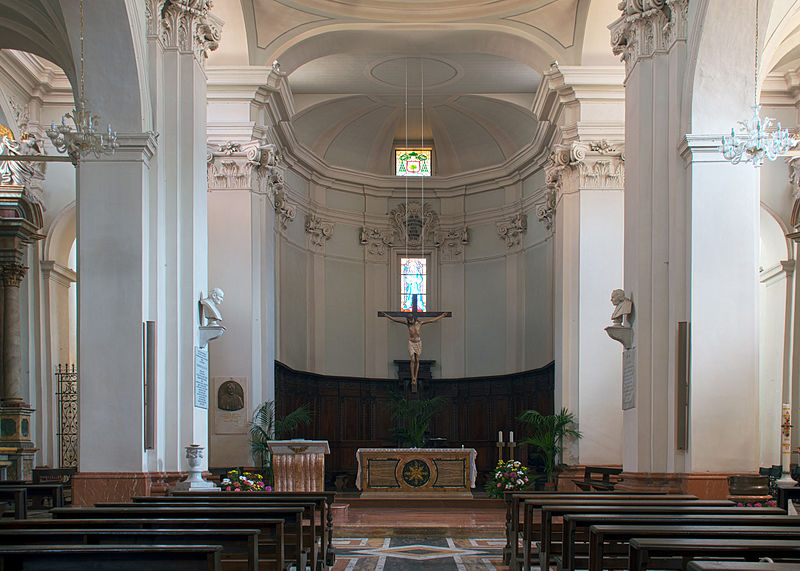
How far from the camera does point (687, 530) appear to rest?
5.28 meters

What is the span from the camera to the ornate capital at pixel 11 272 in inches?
617

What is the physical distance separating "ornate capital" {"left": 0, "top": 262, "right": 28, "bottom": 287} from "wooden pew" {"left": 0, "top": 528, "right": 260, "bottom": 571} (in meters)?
11.1

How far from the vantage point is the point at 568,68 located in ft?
54.5

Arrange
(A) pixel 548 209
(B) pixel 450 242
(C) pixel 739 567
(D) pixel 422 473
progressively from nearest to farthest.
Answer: (C) pixel 739 567 < (D) pixel 422 473 < (A) pixel 548 209 < (B) pixel 450 242

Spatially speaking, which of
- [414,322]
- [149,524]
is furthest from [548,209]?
[149,524]

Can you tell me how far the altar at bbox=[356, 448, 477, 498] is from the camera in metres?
16.2

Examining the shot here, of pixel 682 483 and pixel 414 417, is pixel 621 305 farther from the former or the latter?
pixel 414 417

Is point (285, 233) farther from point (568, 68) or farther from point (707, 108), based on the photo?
point (707, 108)

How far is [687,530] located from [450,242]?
18668 millimetres

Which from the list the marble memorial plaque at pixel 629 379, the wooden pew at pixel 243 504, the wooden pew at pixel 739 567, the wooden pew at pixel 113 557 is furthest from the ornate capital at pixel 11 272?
the wooden pew at pixel 739 567

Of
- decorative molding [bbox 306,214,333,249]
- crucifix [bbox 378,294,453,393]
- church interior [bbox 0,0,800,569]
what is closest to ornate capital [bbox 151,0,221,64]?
church interior [bbox 0,0,800,569]

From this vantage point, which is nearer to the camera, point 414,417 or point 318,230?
point 414,417

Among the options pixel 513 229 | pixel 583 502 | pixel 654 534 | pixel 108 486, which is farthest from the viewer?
pixel 513 229

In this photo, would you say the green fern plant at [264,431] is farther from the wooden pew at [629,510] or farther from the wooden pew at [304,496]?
the wooden pew at [629,510]
